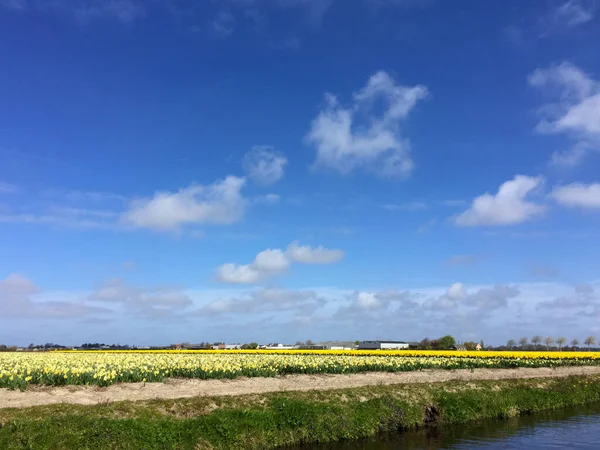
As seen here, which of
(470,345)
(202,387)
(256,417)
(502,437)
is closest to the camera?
(256,417)

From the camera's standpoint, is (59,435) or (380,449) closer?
(59,435)

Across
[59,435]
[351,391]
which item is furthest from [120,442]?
[351,391]

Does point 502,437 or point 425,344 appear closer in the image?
point 502,437

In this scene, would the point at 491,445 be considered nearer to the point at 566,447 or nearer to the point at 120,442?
the point at 566,447

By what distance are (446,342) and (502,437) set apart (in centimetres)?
9464

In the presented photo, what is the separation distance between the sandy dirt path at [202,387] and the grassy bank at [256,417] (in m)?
2.89

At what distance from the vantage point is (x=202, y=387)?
2733 centimetres

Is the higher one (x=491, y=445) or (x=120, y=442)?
(x=120, y=442)

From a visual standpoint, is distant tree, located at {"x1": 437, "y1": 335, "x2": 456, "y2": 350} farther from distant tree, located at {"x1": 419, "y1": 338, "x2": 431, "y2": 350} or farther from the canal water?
the canal water

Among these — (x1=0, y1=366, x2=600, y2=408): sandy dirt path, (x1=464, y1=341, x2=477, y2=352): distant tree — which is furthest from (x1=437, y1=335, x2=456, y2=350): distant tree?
(x1=0, y1=366, x2=600, y2=408): sandy dirt path

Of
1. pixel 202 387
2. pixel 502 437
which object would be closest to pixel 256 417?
pixel 202 387

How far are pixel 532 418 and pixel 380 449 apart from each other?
14.4 meters

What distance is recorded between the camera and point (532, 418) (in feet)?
95.0

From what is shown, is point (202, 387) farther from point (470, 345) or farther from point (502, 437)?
point (470, 345)
